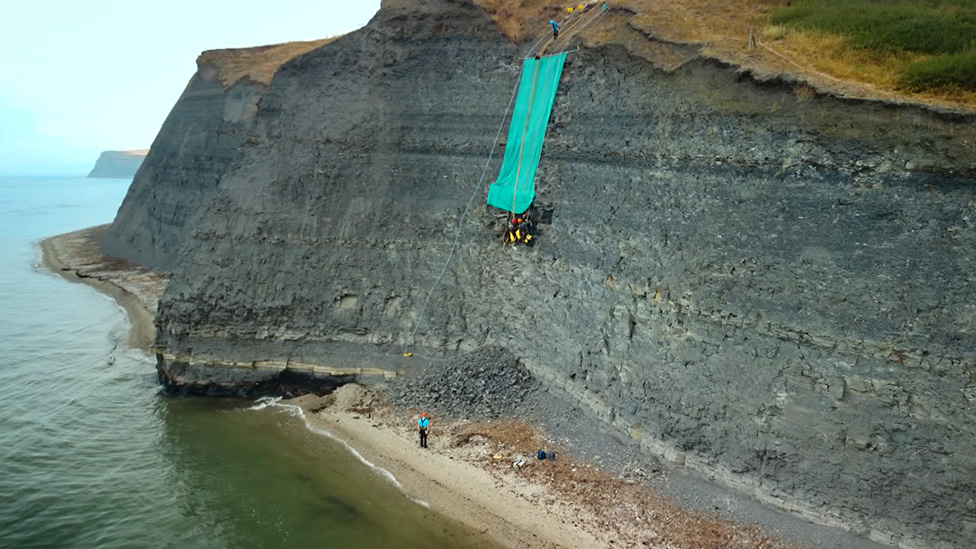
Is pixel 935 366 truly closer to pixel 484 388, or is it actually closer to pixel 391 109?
pixel 484 388

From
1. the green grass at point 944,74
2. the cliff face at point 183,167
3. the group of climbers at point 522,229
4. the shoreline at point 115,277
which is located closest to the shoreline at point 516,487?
the group of climbers at point 522,229

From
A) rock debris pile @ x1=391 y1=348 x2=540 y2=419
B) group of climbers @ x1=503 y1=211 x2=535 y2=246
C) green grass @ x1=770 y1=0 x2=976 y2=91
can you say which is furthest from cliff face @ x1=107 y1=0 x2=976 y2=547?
green grass @ x1=770 y1=0 x2=976 y2=91

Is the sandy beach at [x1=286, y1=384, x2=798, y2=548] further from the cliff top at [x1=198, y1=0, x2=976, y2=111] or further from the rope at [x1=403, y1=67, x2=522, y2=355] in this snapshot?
the cliff top at [x1=198, y1=0, x2=976, y2=111]

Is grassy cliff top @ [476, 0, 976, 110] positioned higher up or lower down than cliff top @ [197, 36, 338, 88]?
lower down

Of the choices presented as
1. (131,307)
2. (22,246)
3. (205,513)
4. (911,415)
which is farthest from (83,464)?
(22,246)

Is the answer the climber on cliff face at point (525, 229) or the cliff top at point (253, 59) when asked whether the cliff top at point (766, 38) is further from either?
the cliff top at point (253, 59)

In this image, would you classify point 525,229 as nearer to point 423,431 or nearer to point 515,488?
point 423,431

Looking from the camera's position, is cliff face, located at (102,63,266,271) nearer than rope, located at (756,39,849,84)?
No
